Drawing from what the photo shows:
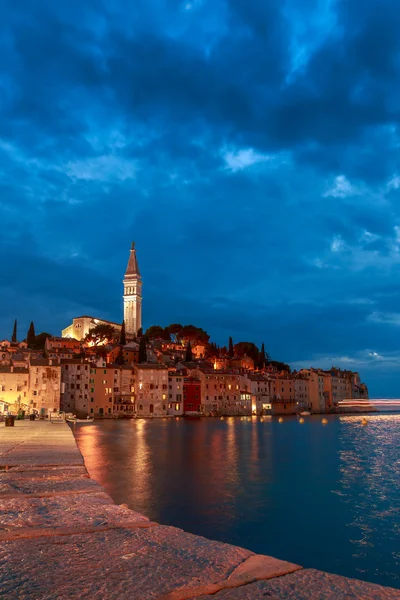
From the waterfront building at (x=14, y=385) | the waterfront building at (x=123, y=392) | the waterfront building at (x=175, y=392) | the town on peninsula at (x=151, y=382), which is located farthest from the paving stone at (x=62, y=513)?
the waterfront building at (x=175, y=392)

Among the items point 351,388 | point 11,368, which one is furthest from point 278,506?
point 351,388

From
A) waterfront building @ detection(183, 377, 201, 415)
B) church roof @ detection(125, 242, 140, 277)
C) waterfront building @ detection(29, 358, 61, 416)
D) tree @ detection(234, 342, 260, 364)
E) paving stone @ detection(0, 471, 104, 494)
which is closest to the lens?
paving stone @ detection(0, 471, 104, 494)

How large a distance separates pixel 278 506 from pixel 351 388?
14099cm

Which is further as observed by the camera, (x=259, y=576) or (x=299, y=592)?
(x=259, y=576)

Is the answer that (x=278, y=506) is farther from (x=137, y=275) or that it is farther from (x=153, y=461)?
(x=137, y=275)

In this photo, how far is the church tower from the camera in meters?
178

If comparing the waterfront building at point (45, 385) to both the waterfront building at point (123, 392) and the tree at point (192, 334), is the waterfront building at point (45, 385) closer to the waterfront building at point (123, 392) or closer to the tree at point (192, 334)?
the waterfront building at point (123, 392)

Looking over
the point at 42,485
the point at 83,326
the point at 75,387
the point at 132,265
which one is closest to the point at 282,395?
the point at 75,387

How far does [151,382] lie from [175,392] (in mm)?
6159

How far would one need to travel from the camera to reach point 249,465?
28.6 metres

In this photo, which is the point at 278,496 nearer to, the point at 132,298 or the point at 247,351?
the point at 247,351

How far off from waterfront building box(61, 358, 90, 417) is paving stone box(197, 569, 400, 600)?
80457 mm

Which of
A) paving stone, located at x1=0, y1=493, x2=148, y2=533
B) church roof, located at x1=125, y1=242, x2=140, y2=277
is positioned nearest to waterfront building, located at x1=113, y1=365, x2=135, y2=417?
paving stone, located at x1=0, y1=493, x2=148, y2=533

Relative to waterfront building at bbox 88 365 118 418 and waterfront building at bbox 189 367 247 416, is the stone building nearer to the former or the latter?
waterfront building at bbox 189 367 247 416
